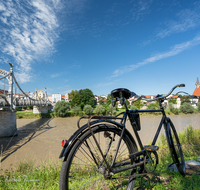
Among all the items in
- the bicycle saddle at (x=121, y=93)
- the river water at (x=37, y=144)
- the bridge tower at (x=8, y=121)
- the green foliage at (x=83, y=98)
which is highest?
the green foliage at (x=83, y=98)

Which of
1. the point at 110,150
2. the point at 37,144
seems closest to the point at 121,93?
the point at 110,150

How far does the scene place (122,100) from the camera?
1.35 metres

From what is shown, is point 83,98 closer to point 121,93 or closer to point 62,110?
point 62,110

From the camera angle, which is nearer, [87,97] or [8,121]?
[8,121]

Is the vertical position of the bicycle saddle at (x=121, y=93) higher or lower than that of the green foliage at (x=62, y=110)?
higher

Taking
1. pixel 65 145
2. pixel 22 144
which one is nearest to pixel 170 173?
pixel 65 145

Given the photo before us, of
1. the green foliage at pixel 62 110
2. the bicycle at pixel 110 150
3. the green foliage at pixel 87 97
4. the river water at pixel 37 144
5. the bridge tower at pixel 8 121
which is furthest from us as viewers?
the green foliage at pixel 87 97

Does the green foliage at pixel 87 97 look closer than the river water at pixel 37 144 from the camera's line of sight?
No

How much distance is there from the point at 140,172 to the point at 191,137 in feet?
10.5

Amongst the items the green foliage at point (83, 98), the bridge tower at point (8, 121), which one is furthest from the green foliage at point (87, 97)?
the bridge tower at point (8, 121)

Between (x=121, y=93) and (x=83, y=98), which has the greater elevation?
(x=83, y=98)

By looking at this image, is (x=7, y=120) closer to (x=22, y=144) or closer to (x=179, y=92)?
(x=22, y=144)

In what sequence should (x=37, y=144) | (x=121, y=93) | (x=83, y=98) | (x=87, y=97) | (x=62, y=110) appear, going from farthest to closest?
(x=87, y=97) < (x=83, y=98) < (x=62, y=110) < (x=37, y=144) < (x=121, y=93)

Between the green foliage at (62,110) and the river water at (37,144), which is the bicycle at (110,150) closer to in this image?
the river water at (37,144)
